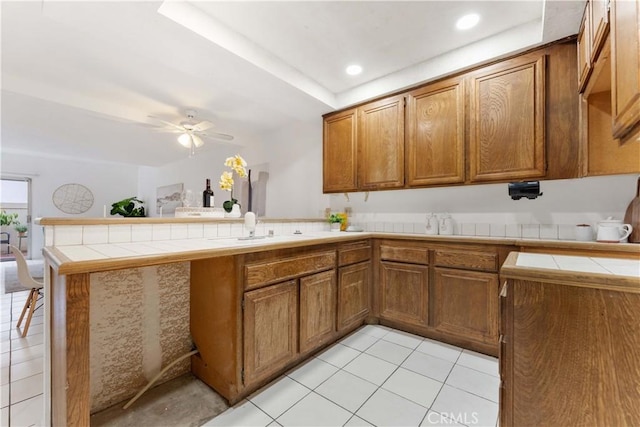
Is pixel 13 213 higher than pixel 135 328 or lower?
higher

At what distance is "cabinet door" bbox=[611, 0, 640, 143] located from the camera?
87 cm

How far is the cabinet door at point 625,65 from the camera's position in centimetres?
87

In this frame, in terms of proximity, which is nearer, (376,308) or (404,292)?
(404,292)

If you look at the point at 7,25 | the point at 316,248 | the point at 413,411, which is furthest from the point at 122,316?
the point at 7,25

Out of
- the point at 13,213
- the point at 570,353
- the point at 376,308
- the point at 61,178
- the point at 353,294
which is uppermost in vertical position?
the point at 61,178

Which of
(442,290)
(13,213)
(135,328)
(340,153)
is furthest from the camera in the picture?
(13,213)

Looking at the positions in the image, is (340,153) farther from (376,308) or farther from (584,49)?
(584,49)

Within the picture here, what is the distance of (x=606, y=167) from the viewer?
1728 mm

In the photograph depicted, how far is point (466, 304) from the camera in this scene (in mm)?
2086

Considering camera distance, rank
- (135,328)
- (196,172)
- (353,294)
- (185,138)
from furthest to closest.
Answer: (196,172), (185,138), (353,294), (135,328)

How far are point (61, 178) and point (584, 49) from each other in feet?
30.6

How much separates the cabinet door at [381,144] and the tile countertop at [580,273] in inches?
68.3

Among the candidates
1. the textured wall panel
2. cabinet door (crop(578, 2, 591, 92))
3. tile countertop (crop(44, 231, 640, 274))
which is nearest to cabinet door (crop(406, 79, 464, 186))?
tile countertop (crop(44, 231, 640, 274))


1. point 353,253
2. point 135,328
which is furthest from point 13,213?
point 353,253
